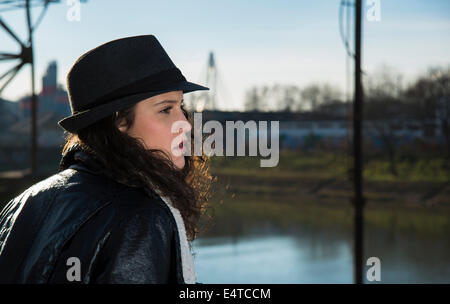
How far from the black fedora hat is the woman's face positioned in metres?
0.03

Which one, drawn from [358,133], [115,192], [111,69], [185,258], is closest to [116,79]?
[111,69]

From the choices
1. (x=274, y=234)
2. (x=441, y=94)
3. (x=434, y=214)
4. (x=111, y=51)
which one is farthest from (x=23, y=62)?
(x=441, y=94)

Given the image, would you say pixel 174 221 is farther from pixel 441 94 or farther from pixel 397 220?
pixel 441 94

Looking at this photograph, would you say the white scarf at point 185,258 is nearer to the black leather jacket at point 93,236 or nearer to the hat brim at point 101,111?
the black leather jacket at point 93,236

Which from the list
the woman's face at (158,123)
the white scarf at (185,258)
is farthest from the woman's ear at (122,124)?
the white scarf at (185,258)

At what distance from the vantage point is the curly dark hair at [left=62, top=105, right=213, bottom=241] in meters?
1.10

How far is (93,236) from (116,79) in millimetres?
386

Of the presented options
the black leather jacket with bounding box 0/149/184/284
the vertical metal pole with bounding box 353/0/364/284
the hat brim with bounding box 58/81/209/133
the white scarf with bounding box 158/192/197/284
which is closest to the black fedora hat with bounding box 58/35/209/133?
the hat brim with bounding box 58/81/209/133

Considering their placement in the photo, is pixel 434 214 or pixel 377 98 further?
pixel 377 98

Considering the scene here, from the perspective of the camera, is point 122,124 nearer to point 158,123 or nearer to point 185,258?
point 158,123

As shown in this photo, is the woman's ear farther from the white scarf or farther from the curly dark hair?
the white scarf

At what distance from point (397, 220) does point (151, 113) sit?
850 inches

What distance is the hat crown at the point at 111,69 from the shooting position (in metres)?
1.19

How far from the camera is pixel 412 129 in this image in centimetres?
3056
